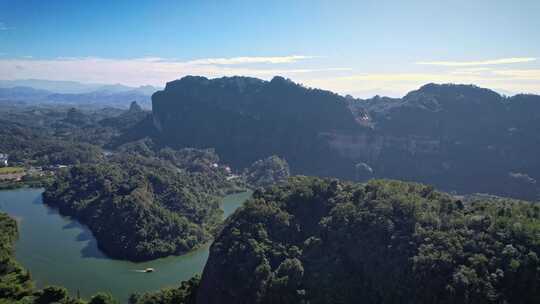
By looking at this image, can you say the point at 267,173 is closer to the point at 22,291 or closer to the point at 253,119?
the point at 253,119

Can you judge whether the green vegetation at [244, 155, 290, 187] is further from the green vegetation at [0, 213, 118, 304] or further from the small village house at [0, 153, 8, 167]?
the small village house at [0, 153, 8, 167]

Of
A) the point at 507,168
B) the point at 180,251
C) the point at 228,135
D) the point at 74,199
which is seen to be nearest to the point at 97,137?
the point at 228,135

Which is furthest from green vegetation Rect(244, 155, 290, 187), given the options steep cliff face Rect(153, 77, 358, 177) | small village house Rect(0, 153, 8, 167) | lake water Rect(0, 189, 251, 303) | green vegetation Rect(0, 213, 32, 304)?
small village house Rect(0, 153, 8, 167)

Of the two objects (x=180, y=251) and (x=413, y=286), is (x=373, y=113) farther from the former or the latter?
(x=413, y=286)

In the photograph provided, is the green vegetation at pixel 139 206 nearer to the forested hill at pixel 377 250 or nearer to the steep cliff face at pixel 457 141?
the forested hill at pixel 377 250

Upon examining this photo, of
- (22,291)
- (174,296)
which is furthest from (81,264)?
(174,296)

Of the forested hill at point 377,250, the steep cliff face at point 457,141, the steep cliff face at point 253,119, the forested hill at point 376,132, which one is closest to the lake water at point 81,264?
the forested hill at point 377,250
